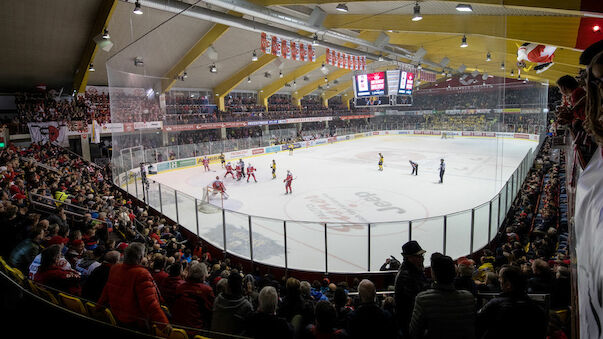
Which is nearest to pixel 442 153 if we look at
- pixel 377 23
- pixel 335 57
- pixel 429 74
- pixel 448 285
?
pixel 429 74

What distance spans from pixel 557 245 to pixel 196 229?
8.52 m

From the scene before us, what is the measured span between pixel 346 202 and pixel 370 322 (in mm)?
11776

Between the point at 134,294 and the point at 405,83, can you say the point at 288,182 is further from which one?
the point at 405,83

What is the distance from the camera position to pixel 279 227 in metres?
7.57

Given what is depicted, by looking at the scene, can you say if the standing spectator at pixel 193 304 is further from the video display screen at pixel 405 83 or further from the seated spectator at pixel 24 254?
the video display screen at pixel 405 83

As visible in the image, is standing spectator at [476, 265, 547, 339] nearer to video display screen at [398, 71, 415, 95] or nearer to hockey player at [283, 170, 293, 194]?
hockey player at [283, 170, 293, 194]

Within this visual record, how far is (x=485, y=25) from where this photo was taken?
43.0ft

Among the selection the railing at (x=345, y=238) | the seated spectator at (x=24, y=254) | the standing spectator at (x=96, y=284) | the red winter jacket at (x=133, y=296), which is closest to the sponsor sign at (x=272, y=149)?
the railing at (x=345, y=238)

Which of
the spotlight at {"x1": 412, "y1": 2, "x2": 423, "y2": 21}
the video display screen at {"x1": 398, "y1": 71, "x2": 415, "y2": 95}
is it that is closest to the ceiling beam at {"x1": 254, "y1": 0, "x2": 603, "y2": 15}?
the spotlight at {"x1": 412, "y1": 2, "x2": 423, "y2": 21}

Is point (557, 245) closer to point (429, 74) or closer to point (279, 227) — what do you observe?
point (279, 227)

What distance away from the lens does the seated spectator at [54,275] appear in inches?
148

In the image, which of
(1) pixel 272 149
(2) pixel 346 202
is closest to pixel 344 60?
(2) pixel 346 202

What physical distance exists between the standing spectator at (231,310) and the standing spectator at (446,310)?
4.81 ft

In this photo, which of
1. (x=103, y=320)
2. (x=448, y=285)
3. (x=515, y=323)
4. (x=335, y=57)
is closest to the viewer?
(x=515, y=323)
